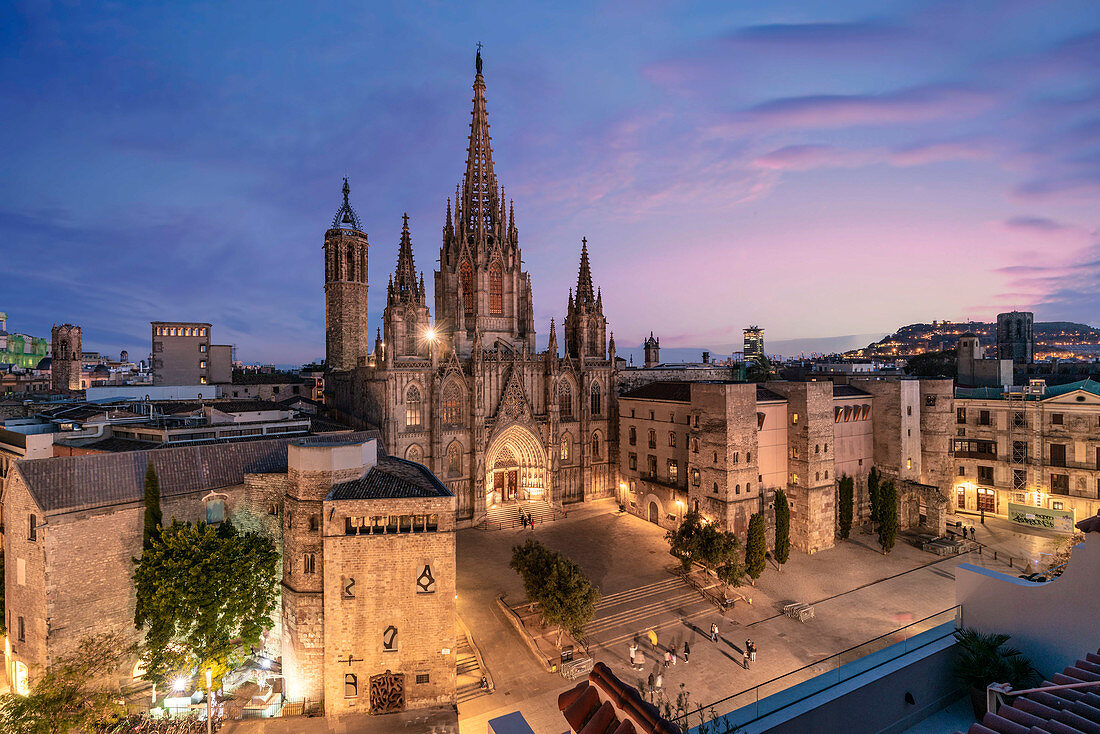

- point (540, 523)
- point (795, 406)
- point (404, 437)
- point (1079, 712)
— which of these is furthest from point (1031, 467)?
point (404, 437)

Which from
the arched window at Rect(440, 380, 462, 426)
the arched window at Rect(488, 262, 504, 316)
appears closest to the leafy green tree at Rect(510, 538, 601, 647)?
the arched window at Rect(440, 380, 462, 426)

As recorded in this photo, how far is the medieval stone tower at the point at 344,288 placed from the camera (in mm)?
55688

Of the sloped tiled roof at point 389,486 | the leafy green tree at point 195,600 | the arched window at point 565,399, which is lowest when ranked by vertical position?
the leafy green tree at point 195,600

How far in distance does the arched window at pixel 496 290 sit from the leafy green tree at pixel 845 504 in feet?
110

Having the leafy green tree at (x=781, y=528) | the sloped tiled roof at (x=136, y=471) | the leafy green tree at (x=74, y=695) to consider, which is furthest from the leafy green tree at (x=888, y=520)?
the leafy green tree at (x=74, y=695)

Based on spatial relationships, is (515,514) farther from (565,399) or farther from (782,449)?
(782,449)

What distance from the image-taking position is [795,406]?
35719 millimetres

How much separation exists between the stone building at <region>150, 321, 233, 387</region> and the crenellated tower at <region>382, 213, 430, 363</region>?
2989 cm

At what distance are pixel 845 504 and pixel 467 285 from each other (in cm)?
3789

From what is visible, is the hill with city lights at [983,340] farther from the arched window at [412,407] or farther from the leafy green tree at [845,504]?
the arched window at [412,407]

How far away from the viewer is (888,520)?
34719 millimetres

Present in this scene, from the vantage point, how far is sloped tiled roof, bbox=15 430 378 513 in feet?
65.4

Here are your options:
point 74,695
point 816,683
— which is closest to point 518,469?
point 74,695

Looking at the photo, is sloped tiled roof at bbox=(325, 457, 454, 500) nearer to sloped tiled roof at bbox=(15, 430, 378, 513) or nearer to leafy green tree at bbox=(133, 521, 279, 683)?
leafy green tree at bbox=(133, 521, 279, 683)
